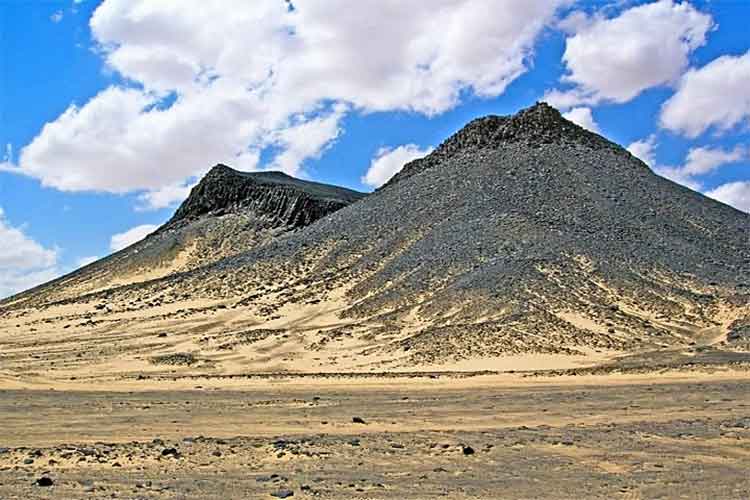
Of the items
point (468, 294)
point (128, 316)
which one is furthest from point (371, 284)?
point (128, 316)

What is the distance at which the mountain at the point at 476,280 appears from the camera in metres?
41.6

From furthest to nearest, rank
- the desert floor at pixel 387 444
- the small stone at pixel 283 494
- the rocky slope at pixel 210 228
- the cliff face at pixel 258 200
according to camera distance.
Result: the cliff face at pixel 258 200 < the rocky slope at pixel 210 228 < the desert floor at pixel 387 444 < the small stone at pixel 283 494

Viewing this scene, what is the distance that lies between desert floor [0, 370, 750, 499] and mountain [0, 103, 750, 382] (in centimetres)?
1395

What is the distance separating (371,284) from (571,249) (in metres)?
13.6

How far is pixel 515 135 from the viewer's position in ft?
277

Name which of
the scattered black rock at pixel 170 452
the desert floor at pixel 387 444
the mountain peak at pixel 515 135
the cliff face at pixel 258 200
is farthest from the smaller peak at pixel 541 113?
the scattered black rock at pixel 170 452

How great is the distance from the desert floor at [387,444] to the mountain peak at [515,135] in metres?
59.0

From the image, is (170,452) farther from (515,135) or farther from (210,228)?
(210,228)

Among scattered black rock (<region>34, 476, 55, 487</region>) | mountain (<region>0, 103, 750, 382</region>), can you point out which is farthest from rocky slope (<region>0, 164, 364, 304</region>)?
scattered black rock (<region>34, 476, 55, 487</region>)

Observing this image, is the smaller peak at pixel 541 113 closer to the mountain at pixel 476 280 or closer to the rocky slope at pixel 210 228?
the mountain at pixel 476 280

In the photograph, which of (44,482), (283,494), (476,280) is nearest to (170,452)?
(44,482)

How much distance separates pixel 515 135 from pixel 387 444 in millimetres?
71997

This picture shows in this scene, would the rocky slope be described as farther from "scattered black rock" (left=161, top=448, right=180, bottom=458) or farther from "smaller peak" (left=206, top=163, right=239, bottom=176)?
"scattered black rock" (left=161, top=448, right=180, bottom=458)

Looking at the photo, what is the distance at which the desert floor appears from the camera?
11945mm
